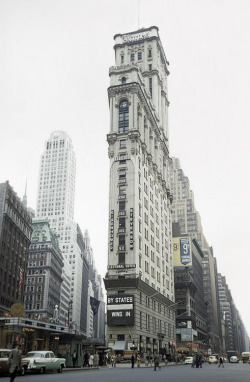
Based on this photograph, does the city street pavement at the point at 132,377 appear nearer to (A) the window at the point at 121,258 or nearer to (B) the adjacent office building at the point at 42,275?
(A) the window at the point at 121,258

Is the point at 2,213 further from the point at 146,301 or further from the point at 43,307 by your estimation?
the point at 43,307

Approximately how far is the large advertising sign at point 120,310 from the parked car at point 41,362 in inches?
1450

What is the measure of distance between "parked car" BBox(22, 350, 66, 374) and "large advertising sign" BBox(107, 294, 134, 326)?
3683cm

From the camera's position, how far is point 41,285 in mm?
149375

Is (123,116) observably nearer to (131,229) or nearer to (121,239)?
(131,229)

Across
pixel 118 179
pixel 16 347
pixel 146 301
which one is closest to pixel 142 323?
pixel 146 301

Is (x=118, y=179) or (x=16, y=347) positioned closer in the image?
(x=16, y=347)

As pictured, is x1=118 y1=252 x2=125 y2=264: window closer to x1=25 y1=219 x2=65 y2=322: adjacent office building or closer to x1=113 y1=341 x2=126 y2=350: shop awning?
x1=113 y1=341 x2=126 y2=350: shop awning

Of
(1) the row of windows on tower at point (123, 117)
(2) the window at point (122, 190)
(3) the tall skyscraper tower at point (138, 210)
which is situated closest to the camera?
(3) the tall skyscraper tower at point (138, 210)

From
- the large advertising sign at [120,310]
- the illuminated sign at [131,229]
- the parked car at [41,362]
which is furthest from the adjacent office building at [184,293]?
the parked car at [41,362]

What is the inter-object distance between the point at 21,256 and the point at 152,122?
4888cm

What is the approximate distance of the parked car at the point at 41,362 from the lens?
3047 centimetres

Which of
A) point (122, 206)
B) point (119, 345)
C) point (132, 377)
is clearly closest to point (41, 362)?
point (132, 377)

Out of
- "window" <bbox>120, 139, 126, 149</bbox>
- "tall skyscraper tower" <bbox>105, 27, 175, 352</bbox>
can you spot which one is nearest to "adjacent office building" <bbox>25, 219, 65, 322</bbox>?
"tall skyscraper tower" <bbox>105, 27, 175, 352</bbox>
